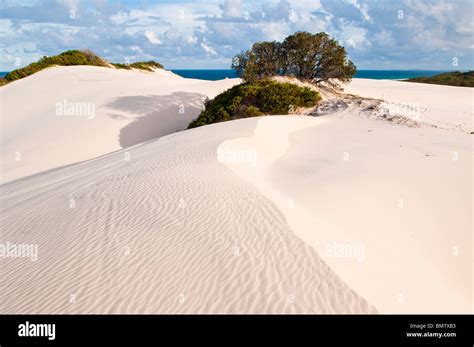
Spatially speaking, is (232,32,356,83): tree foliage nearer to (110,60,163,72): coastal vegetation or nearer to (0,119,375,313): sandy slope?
(0,119,375,313): sandy slope

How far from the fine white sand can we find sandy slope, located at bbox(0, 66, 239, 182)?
735 cm

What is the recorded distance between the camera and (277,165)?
416 inches

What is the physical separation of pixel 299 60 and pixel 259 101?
6.22 metres

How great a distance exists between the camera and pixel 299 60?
23.7m

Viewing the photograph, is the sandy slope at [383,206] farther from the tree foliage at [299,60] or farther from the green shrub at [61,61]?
the green shrub at [61,61]

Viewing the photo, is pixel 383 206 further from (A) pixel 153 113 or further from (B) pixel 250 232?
(A) pixel 153 113

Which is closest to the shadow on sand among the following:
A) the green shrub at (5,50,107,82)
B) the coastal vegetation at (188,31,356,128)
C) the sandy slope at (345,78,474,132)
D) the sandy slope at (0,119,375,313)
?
the coastal vegetation at (188,31,356,128)

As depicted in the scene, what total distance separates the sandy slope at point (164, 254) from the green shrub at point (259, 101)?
10.9m

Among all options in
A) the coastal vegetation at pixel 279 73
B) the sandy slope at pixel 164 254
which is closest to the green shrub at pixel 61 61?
the coastal vegetation at pixel 279 73

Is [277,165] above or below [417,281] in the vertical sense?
above

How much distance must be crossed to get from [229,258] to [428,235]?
160 inches

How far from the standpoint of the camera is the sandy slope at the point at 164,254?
4.28 metres

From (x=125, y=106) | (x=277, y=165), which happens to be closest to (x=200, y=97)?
(x=125, y=106)
